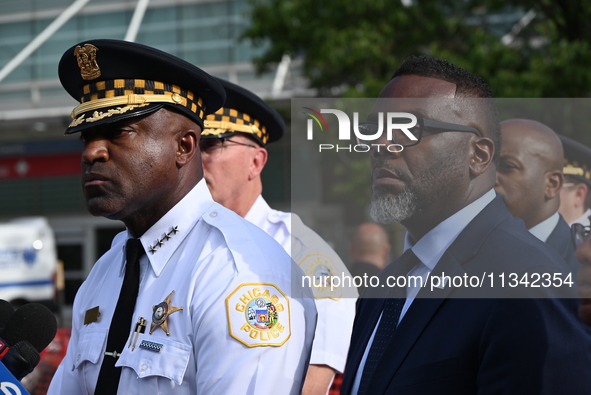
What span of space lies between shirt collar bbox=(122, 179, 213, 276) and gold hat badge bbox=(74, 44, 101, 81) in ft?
1.57

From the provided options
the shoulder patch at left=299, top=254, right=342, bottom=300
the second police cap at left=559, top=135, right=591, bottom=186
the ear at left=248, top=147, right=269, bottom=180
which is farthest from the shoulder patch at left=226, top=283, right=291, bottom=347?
the ear at left=248, top=147, right=269, bottom=180

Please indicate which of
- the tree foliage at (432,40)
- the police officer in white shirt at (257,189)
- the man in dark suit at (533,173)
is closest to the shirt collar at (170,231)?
the police officer in white shirt at (257,189)

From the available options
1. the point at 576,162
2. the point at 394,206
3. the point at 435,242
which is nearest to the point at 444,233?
the point at 435,242

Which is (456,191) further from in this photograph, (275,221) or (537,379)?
(275,221)

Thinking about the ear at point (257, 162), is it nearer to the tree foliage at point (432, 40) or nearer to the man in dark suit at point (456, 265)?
the man in dark suit at point (456, 265)

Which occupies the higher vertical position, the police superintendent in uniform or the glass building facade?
the glass building facade

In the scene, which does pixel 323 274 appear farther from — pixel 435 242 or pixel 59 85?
pixel 59 85

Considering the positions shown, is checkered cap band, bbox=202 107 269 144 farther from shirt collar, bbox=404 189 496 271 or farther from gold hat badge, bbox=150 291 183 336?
shirt collar, bbox=404 189 496 271

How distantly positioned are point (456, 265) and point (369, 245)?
228 centimetres

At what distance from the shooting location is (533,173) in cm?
282

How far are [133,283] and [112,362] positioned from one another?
25cm

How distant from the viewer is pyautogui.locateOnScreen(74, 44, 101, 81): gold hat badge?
253cm

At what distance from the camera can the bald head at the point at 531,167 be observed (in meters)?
2.80

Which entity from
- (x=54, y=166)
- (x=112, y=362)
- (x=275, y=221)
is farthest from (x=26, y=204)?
(x=112, y=362)
